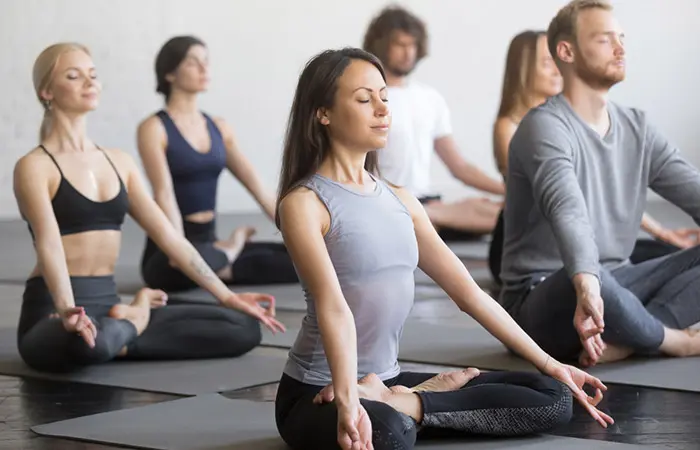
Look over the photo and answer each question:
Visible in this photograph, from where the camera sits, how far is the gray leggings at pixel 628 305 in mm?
3178

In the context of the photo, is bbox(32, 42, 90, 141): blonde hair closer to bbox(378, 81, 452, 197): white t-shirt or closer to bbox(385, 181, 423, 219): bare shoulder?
bbox(385, 181, 423, 219): bare shoulder

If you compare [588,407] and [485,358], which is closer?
[588,407]

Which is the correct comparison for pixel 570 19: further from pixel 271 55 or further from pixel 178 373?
pixel 271 55

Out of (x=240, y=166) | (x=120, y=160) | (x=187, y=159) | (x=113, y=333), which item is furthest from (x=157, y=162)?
(x=113, y=333)

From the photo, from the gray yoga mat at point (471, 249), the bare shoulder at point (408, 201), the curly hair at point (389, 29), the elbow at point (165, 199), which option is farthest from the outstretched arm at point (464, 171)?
the bare shoulder at point (408, 201)

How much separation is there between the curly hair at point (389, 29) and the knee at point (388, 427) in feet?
10.3

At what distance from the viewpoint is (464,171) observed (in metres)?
5.50

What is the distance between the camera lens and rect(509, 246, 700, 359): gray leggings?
3178mm

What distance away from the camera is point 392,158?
543 centimetres

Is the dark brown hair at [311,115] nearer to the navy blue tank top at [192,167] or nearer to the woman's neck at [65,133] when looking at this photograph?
the woman's neck at [65,133]

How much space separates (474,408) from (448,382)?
0.25 ft

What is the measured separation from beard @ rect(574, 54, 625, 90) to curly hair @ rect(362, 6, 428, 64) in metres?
1.93

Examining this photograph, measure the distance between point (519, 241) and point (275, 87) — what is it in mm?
5160

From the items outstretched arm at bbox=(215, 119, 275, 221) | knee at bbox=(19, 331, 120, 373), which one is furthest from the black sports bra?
outstretched arm at bbox=(215, 119, 275, 221)
